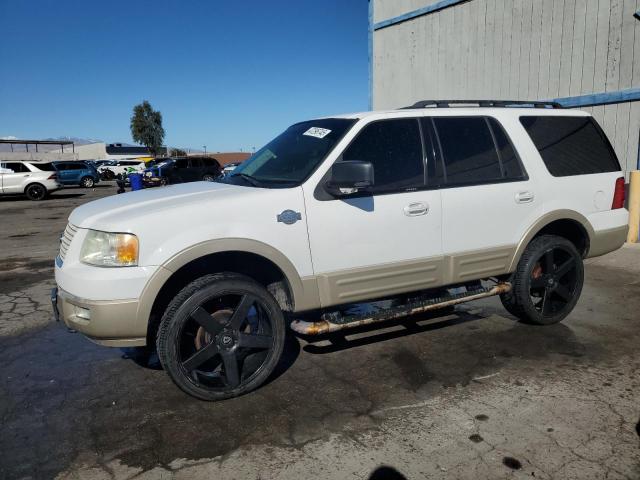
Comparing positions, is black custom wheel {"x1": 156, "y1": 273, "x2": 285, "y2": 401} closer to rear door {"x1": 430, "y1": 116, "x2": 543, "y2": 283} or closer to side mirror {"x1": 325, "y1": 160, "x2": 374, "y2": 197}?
side mirror {"x1": 325, "y1": 160, "x2": 374, "y2": 197}

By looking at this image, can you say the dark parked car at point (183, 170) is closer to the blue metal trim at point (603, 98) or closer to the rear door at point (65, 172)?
the rear door at point (65, 172)

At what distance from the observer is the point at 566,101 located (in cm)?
882

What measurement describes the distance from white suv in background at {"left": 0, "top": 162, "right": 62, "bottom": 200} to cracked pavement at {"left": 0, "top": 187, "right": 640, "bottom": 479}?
65.1ft

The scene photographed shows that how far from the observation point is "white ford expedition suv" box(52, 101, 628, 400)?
3000 millimetres

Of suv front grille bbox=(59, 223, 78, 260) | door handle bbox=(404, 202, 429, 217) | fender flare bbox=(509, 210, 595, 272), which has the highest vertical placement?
door handle bbox=(404, 202, 429, 217)

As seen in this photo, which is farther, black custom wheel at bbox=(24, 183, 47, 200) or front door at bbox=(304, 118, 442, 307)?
black custom wheel at bbox=(24, 183, 47, 200)

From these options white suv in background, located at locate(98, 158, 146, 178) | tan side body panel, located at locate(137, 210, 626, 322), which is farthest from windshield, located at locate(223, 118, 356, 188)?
white suv in background, located at locate(98, 158, 146, 178)

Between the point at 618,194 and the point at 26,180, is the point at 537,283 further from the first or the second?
the point at 26,180

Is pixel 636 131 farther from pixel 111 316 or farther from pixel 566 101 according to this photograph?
pixel 111 316

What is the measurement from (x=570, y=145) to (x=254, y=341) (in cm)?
341

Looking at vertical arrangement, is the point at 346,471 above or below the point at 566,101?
below

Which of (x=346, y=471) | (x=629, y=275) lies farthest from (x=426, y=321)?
(x=629, y=275)

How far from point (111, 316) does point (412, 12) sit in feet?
36.3

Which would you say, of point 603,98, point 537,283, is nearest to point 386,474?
point 537,283
